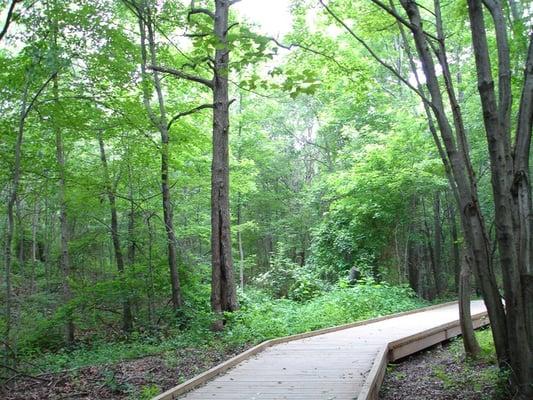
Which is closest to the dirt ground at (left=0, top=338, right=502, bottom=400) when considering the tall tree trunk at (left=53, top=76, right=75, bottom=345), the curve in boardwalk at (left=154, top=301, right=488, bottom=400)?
the curve in boardwalk at (left=154, top=301, right=488, bottom=400)

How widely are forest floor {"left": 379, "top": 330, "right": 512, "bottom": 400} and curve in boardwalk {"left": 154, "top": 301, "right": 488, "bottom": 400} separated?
238mm

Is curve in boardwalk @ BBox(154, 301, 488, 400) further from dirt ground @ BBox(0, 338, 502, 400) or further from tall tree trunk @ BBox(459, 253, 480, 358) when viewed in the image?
tall tree trunk @ BBox(459, 253, 480, 358)

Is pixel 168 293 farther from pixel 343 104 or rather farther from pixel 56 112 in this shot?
pixel 343 104

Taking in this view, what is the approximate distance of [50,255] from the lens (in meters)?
18.1

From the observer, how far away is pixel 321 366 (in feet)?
20.7

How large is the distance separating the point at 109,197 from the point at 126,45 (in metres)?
4.16

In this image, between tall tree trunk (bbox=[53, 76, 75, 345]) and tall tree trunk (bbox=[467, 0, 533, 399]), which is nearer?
tall tree trunk (bbox=[467, 0, 533, 399])

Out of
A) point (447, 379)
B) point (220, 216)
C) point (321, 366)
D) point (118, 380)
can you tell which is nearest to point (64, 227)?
point (220, 216)

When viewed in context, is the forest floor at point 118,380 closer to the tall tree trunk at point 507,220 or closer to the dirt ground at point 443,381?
the dirt ground at point 443,381

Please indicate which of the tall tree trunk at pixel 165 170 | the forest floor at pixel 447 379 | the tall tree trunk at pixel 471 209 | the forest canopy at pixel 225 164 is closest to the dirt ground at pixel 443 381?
the forest floor at pixel 447 379

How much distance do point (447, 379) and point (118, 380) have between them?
13.8ft

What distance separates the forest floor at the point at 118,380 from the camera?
5.44 meters

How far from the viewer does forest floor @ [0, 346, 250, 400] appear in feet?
17.8

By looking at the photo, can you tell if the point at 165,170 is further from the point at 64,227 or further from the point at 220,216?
the point at 64,227
